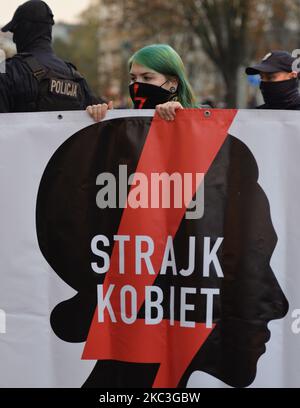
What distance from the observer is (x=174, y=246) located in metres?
2.93

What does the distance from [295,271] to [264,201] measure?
1.01 feet

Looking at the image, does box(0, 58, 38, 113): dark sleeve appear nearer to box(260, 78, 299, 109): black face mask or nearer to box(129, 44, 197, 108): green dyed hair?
box(129, 44, 197, 108): green dyed hair

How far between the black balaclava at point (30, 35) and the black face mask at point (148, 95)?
1.98 ft

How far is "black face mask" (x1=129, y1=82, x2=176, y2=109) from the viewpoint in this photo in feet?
11.2

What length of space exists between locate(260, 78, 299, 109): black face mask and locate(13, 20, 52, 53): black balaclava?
3.87 feet

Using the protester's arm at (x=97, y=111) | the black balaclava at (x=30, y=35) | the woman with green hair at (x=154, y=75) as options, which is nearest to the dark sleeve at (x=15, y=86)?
the black balaclava at (x=30, y=35)

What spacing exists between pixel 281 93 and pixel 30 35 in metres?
1.33

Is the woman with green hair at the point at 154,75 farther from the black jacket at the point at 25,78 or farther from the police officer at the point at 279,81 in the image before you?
the police officer at the point at 279,81

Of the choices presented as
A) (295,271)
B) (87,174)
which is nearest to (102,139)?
(87,174)

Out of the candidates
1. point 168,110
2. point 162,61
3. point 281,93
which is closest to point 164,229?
point 168,110

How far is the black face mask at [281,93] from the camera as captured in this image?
3.73 metres

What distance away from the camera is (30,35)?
3.67m

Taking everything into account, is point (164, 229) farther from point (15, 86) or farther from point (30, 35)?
point (30, 35)

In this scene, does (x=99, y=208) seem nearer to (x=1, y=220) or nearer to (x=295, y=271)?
(x=1, y=220)
